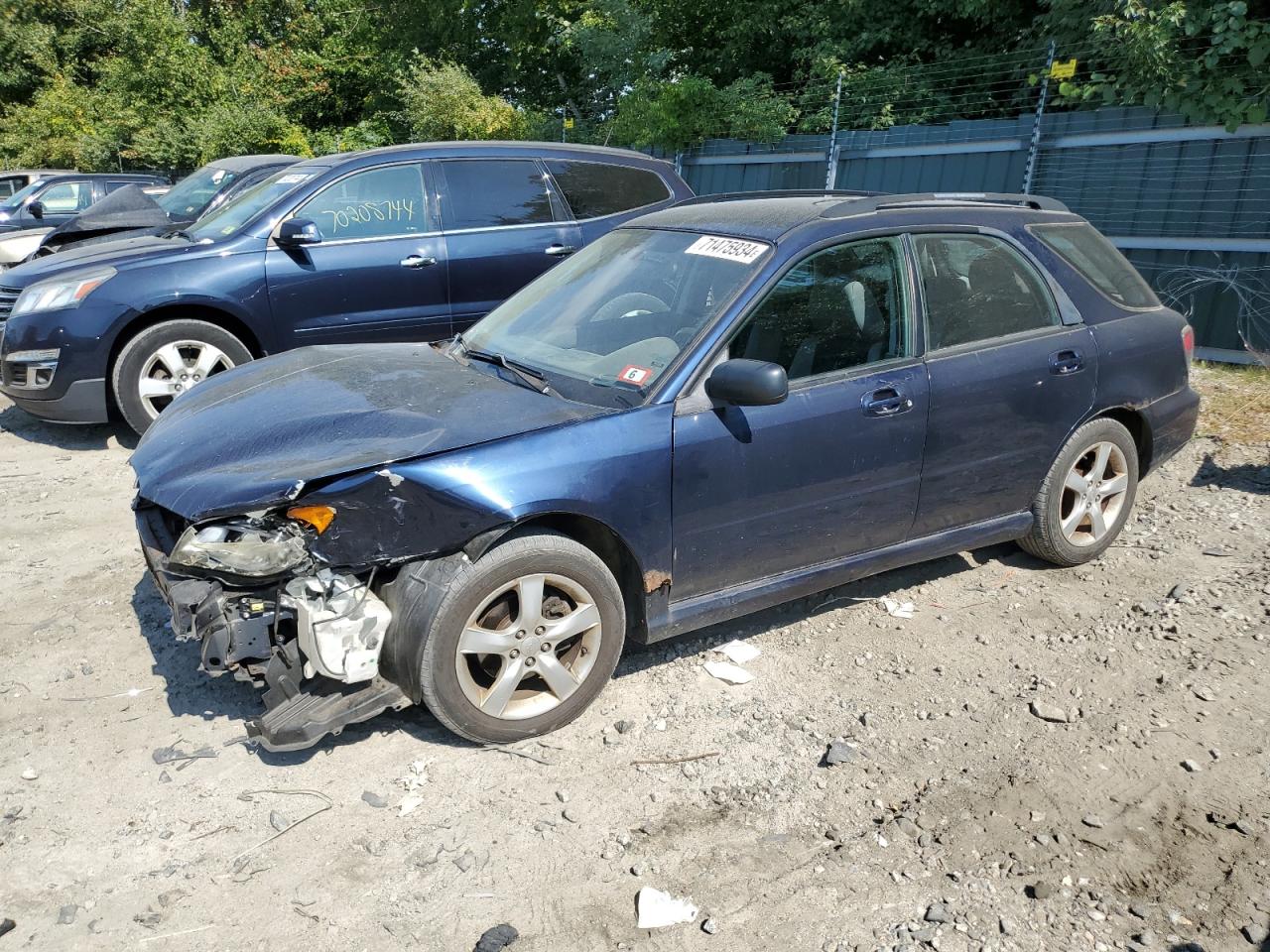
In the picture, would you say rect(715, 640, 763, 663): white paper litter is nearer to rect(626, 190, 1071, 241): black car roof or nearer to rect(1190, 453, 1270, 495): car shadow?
rect(626, 190, 1071, 241): black car roof

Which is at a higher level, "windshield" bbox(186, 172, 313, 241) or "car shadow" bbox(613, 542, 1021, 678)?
"windshield" bbox(186, 172, 313, 241)

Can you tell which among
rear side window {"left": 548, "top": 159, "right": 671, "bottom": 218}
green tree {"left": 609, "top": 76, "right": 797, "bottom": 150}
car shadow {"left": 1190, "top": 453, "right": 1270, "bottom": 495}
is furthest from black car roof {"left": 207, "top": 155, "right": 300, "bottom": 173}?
car shadow {"left": 1190, "top": 453, "right": 1270, "bottom": 495}

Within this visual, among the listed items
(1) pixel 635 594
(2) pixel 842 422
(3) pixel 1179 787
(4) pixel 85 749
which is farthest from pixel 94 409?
(3) pixel 1179 787

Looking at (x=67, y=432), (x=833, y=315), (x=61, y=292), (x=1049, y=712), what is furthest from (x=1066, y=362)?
(x=67, y=432)

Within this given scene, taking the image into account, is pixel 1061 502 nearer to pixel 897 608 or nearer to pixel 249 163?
pixel 897 608

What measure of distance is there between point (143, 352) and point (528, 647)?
421 cm

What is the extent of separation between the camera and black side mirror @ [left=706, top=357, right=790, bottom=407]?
11.0 ft

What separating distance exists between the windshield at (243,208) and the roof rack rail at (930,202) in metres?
4.19

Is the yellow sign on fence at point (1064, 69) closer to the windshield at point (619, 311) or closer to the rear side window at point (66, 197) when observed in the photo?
the windshield at point (619, 311)

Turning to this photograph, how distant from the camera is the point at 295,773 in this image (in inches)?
127

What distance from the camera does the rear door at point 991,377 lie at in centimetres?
409

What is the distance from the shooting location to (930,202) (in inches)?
173

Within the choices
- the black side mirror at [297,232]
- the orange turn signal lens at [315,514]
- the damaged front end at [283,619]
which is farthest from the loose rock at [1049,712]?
the black side mirror at [297,232]

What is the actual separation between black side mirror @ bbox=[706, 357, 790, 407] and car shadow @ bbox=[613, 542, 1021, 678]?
1.16 m
